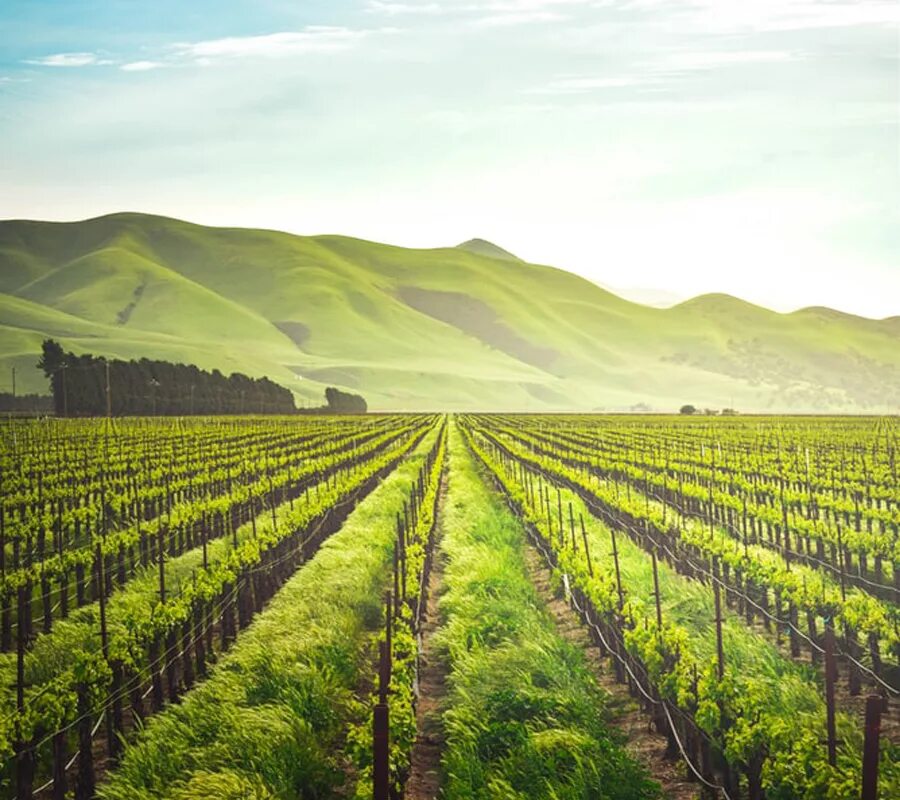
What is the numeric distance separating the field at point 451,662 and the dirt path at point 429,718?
52 millimetres

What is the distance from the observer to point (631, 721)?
11.0m

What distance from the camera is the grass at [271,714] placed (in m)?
8.99

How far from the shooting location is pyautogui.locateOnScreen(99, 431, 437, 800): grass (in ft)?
29.5

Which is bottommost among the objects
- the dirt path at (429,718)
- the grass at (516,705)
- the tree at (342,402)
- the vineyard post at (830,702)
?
the dirt path at (429,718)

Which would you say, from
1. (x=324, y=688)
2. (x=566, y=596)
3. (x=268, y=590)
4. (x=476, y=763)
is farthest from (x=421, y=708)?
(x=268, y=590)

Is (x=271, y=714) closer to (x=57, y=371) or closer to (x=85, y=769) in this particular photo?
(x=85, y=769)

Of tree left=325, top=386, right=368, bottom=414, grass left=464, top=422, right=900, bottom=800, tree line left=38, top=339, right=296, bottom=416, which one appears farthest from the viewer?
tree left=325, top=386, right=368, bottom=414

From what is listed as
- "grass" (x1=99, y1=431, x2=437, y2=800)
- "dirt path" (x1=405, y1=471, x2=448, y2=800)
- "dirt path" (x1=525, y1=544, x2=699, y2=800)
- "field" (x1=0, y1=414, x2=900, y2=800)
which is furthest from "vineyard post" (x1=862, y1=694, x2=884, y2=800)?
"grass" (x1=99, y1=431, x2=437, y2=800)

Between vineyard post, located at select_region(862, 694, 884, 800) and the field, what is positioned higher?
vineyard post, located at select_region(862, 694, 884, 800)

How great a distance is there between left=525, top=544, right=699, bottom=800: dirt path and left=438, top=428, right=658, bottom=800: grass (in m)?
0.25

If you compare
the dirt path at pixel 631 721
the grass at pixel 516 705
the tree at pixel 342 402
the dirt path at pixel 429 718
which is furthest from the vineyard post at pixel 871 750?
the tree at pixel 342 402

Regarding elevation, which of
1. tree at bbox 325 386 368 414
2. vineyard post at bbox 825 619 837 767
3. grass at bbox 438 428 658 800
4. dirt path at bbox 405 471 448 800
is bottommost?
dirt path at bbox 405 471 448 800

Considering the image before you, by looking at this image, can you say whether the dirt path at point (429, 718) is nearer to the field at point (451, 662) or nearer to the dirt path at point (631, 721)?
the field at point (451, 662)

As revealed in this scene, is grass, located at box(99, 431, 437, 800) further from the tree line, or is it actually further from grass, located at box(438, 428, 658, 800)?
the tree line
